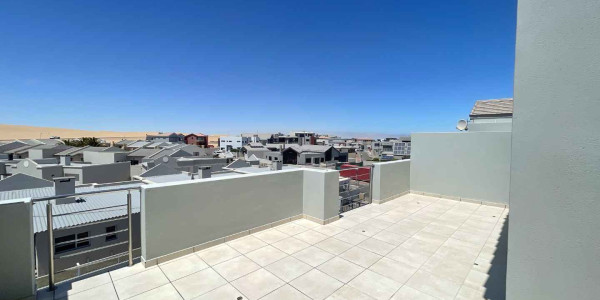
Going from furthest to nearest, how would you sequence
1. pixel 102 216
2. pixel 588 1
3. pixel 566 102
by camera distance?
pixel 102 216, pixel 566 102, pixel 588 1

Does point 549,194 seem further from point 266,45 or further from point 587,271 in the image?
point 266,45

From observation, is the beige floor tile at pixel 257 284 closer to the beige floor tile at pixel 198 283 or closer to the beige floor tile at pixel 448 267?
the beige floor tile at pixel 198 283

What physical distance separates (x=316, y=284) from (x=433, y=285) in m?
1.73

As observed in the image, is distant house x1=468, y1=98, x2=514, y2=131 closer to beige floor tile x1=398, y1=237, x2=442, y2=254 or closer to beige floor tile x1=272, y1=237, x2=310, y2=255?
beige floor tile x1=398, y1=237, x2=442, y2=254

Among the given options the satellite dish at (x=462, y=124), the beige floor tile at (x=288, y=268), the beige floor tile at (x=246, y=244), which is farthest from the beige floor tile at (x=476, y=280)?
the satellite dish at (x=462, y=124)

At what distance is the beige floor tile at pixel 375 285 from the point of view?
10.9 ft

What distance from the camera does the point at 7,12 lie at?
25.1 feet

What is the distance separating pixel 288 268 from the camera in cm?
394

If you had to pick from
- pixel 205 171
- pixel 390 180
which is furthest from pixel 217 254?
pixel 205 171

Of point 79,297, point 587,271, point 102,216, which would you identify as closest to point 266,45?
point 102,216

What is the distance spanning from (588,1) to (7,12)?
43.4 ft

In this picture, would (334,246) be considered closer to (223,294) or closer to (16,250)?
(223,294)

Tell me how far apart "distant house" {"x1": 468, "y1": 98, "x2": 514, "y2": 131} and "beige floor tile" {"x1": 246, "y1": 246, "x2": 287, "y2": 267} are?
410 inches

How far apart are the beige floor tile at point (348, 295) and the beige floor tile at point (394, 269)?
0.69 m
